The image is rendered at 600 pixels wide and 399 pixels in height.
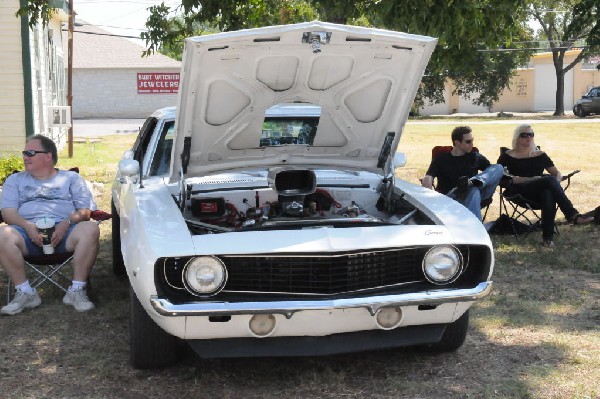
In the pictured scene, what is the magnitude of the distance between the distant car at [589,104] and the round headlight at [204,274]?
3656cm

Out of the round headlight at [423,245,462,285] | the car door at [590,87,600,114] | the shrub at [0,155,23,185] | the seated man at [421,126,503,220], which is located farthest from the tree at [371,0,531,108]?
the car door at [590,87,600,114]

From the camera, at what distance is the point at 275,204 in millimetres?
5348

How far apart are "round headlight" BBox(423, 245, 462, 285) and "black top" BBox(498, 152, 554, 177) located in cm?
433

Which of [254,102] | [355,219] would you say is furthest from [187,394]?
[254,102]

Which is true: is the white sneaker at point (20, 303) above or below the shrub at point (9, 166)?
above

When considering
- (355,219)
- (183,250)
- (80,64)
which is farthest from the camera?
(80,64)

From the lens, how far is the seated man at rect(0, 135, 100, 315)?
18.4ft

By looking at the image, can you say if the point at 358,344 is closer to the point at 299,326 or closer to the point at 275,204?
the point at 299,326

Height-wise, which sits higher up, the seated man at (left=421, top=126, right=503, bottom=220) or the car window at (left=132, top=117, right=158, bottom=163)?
the car window at (left=132, top=117, right=158, bottom=163)

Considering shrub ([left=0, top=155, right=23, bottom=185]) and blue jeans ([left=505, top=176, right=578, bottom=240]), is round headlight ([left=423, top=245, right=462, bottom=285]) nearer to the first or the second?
blue jeans ([left=505, top=176, right=578, bottom=240])

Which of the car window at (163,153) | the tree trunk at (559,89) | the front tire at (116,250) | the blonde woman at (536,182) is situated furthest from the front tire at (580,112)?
the car window at (163,153)

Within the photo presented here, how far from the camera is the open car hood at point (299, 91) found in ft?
15.2

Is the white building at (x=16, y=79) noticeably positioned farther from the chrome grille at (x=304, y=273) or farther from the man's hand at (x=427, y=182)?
the chrome grille at (x=304, y=273)

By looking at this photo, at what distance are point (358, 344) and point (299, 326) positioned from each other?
1.14 ft
